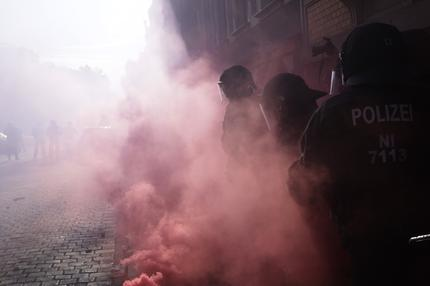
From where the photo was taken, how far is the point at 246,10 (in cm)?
1313

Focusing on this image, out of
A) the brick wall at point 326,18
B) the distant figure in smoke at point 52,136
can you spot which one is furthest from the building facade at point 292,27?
the distant figure in smoke at point 52,136

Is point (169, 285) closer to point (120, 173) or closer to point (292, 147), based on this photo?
point (292, 147)

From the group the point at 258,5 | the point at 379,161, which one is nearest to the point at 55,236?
the point at 379,161

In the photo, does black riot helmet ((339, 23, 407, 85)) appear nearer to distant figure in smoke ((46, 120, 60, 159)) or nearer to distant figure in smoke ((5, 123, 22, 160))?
distant figure in smoke ((46, 120, 60, 159))

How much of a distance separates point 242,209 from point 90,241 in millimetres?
2469

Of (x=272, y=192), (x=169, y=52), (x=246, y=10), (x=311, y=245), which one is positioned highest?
(x=169, y=52)

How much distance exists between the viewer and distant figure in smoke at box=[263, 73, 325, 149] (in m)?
3.57

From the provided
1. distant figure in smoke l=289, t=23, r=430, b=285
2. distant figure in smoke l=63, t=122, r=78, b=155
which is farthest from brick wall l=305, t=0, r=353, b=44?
distant figure in smoke l=63, t=122, r=78, b=155

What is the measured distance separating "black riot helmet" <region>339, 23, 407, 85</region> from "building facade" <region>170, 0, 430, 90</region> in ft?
9.45

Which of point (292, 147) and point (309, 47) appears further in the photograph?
point (309, 47)

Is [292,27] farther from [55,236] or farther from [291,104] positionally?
[55,236]

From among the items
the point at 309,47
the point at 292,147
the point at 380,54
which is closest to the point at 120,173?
the point at 309,47

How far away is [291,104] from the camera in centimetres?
357

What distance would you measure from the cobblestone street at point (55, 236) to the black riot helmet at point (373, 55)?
345cm
